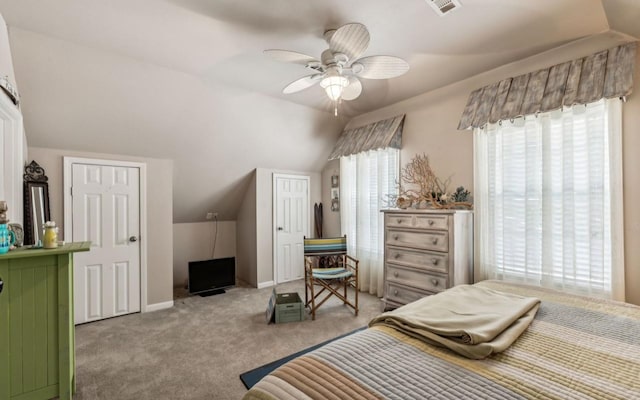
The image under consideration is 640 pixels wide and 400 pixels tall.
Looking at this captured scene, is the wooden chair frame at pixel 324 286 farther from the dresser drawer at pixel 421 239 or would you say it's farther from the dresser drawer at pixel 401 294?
the dresser drawer at pixel 421 239

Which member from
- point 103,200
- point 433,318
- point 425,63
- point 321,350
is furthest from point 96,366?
point 425,63

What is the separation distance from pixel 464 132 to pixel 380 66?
5.53 ft

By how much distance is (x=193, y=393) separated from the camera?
2.18m

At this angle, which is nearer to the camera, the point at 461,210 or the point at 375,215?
the point at 461,210

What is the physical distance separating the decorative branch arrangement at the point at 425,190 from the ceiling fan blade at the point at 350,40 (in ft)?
6.42

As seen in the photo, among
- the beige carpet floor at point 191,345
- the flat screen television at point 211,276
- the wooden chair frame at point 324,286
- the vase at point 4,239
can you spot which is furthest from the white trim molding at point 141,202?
the wooden chair frame at point 324,286

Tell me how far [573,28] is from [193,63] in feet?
11.3

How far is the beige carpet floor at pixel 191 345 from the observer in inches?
89.1

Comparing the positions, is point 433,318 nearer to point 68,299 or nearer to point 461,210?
point 461,210

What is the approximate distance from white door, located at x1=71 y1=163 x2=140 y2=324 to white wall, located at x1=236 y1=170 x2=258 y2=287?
1.68 metres

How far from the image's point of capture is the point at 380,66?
7.52 ft

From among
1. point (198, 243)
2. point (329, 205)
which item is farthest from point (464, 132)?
point (198, 243)

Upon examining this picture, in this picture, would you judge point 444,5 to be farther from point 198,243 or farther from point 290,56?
point 198,243

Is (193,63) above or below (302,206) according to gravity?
above
